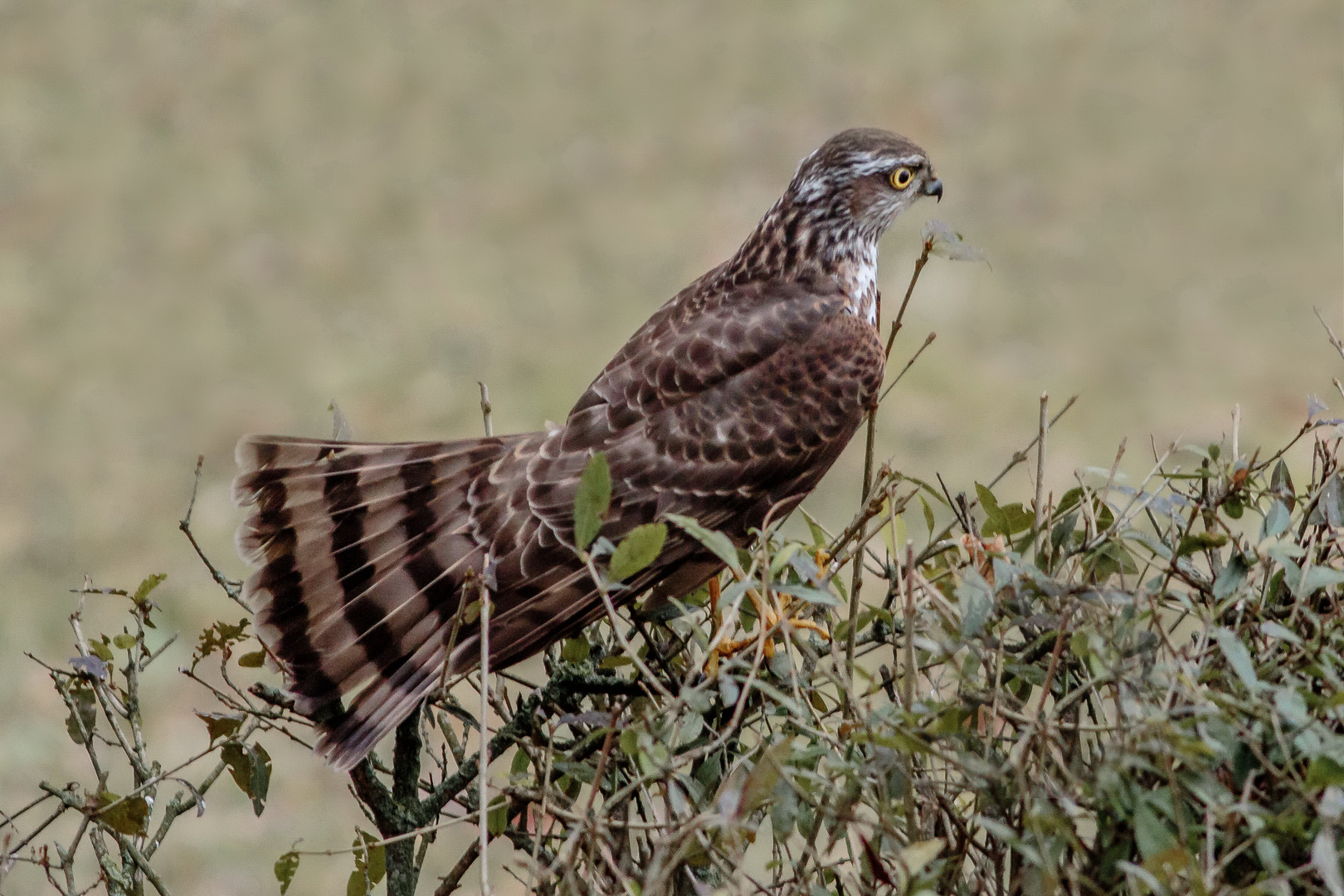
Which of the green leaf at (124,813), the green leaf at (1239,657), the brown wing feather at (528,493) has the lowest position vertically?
the green leaf at (1239,657)

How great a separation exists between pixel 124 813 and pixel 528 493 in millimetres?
1295

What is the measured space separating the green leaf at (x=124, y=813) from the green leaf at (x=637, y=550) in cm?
97

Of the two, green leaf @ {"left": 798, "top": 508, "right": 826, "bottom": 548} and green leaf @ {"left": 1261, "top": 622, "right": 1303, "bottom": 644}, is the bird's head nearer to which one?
green leaf @ {"left": 798, "top": 508, "right": 826, "bottom": 548}

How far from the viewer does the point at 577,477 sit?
3.42 m

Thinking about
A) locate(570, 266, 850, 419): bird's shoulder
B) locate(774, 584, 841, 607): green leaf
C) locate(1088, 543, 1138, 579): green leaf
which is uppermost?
locate(570, 266, 850, 419): bird's shoulder

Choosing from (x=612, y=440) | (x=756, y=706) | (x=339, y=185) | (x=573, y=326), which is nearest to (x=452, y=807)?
(x=612, y=440)

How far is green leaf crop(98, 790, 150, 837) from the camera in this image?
2.33 meters

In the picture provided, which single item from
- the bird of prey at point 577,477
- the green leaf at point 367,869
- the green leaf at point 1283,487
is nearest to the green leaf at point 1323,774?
the green leaf at point 1283,487

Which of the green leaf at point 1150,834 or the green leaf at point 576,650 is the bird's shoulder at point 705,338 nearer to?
the green leaf at point 576,650

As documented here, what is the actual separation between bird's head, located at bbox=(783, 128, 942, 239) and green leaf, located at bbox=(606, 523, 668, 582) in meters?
2.27

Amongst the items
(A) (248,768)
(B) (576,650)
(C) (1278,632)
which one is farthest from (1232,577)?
(A) (248,768)

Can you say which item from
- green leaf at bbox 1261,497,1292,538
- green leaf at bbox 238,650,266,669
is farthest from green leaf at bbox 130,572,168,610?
green leaf at bbox 1261,497,1292,538

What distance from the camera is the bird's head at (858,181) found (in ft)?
13.2

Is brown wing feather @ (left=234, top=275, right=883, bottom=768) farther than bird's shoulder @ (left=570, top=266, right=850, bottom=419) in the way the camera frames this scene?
No
